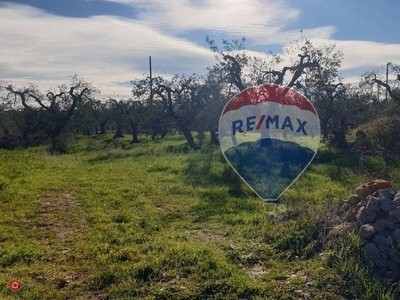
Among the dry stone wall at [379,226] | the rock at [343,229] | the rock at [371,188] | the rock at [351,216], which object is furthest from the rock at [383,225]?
the rock at [371,188]

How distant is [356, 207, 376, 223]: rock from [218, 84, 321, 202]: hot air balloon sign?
10.2ft

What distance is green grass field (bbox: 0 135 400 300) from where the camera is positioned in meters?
3.86

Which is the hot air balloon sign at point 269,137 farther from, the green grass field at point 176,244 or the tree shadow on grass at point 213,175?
the green grass field at point 176,244

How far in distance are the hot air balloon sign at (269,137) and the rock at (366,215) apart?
3.10 metres

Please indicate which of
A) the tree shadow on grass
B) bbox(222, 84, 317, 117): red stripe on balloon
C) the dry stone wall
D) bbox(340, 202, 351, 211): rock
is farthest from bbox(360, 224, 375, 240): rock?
bbox(222, 84, 317, 117): red stripe on balloon

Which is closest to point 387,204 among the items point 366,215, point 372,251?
point 366,215

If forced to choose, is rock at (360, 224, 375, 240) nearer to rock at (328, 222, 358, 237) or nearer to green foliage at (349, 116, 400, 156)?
rock at (328, 222, 358, 237)

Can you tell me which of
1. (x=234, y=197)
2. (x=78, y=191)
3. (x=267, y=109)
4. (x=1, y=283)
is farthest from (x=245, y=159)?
(x=1, y=283)

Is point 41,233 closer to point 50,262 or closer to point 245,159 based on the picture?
point 50,262

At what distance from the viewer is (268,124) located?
1119cm

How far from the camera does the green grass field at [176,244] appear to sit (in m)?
3.86

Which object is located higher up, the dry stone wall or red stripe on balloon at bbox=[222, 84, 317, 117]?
red stripe on balloon at bbox=[222, 84, 317, 117]

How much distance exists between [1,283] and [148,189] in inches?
200

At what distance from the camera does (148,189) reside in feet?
29.5
